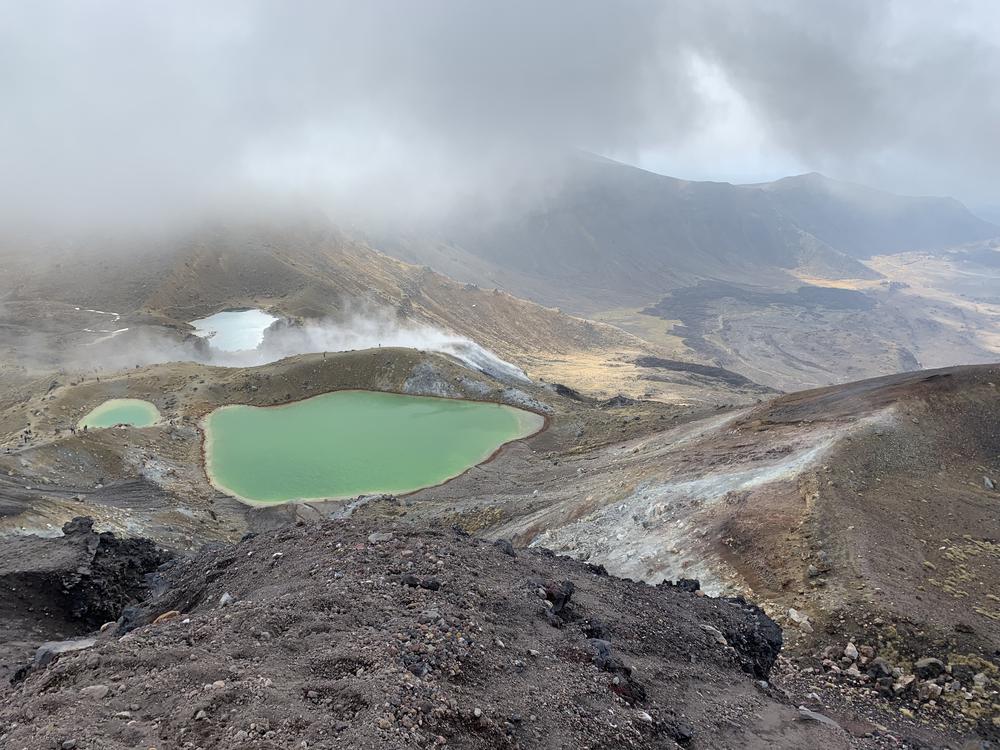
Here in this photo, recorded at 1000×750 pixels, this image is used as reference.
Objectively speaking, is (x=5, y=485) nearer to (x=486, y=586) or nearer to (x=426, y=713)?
(x=486, y=586)

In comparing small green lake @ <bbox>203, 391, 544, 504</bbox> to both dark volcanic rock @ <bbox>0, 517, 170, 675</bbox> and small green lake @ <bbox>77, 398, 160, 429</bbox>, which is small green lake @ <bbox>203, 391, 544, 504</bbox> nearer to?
small green lake @ <bbox>77, 398, 160, 429</bbox>

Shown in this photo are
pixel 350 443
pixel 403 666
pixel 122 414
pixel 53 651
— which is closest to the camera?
pixel 403 666

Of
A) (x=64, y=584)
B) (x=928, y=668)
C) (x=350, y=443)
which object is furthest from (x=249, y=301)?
(x=928, y=668)

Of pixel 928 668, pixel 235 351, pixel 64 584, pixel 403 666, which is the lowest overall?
pixel 64 584

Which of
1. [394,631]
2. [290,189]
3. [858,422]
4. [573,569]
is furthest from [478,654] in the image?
[290,189]

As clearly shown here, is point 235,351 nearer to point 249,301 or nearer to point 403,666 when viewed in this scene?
point 249,301

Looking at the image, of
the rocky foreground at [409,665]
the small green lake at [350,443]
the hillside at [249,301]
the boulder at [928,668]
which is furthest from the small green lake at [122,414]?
the boulder at [928,668]
